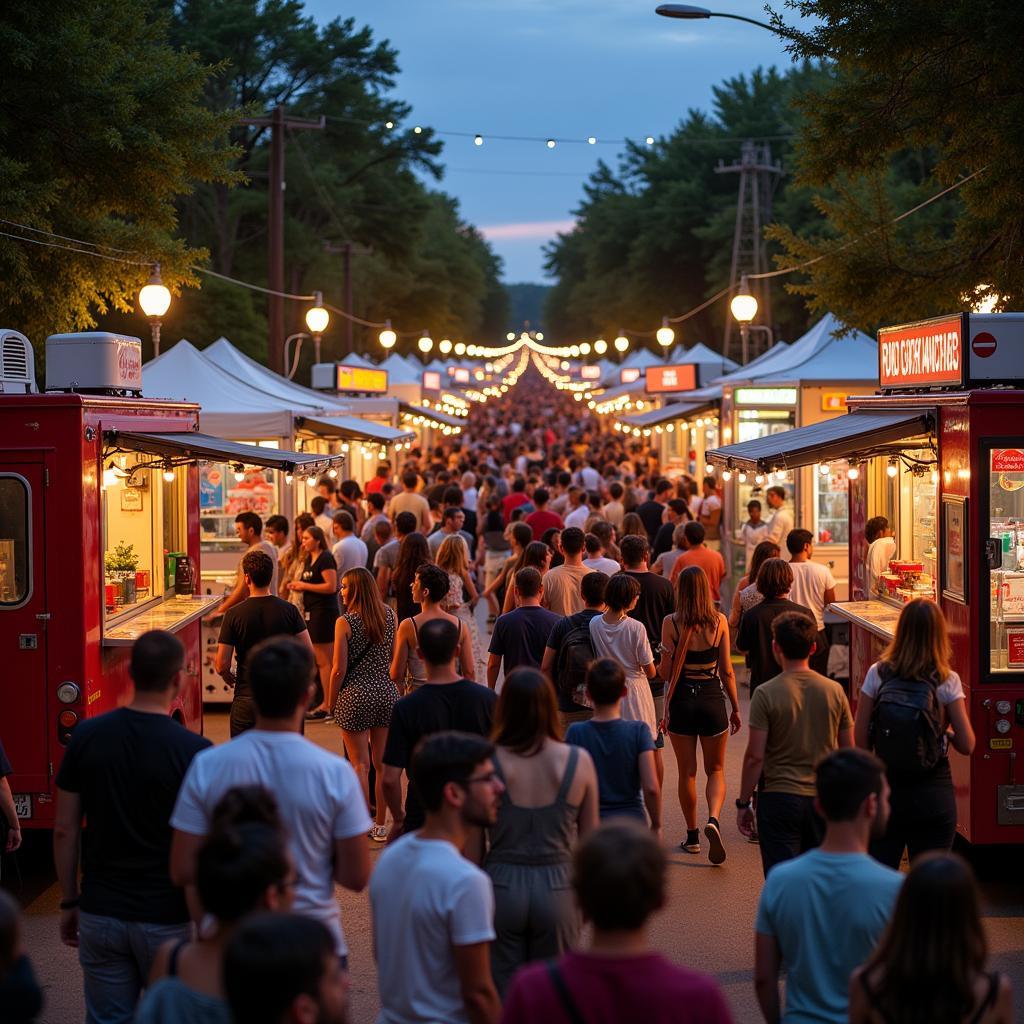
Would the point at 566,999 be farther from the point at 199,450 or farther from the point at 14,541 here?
the point at 199,450

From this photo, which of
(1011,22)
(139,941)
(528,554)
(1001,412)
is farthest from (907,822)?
(1011,22)

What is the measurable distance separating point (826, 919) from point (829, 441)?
5864mm

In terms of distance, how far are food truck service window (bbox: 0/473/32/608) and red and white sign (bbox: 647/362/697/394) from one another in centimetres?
2175

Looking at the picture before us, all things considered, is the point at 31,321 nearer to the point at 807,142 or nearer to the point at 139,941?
the point at 807,142

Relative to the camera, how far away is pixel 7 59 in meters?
14.1

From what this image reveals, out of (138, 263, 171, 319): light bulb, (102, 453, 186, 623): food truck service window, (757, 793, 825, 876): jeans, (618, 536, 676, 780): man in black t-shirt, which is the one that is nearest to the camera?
(757, 793, 825, 876): jeans

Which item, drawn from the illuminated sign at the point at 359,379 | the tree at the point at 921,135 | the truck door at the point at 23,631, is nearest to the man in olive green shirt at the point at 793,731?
the truck door at the point at 23,631

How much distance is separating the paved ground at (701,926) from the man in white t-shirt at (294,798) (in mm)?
2256

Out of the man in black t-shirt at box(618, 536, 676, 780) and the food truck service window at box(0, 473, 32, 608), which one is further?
the man in black t-shirt at box(618, 536, 676, 780)

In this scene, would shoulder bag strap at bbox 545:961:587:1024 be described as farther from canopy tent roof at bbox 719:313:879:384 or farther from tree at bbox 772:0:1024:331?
canopy tent roof at bbox 719:313:879:384

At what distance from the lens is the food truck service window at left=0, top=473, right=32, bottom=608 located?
827cm

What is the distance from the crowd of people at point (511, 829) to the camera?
3.34 meters

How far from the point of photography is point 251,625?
9.37 metres

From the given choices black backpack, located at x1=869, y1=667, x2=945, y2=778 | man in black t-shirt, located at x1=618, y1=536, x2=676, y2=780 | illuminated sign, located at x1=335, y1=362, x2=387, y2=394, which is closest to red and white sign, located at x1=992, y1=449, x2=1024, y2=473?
black backpack, located at x1=869, y1=667, x2=945, y2=778
